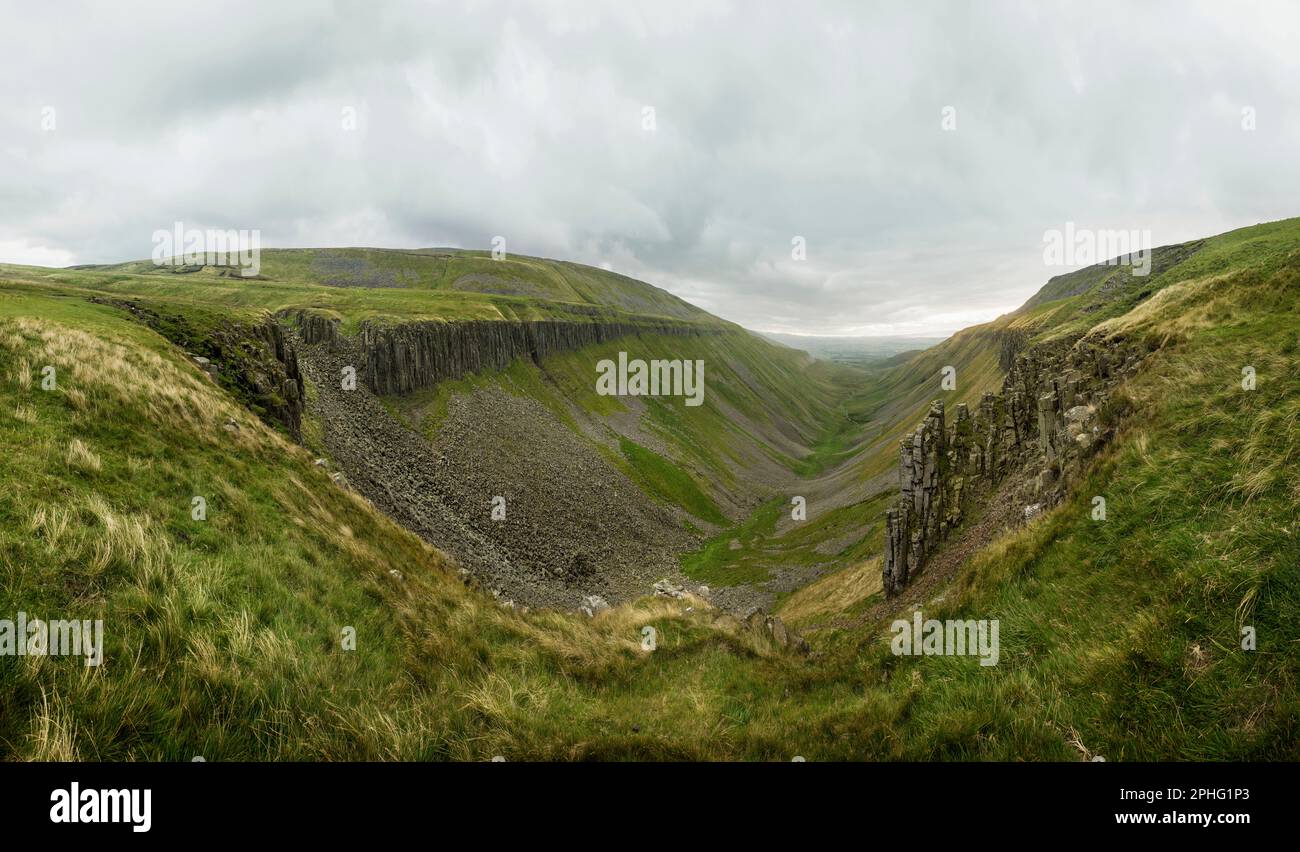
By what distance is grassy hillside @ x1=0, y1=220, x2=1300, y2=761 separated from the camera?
6195 millimetres

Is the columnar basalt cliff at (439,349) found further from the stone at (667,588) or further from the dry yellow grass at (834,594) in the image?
the dry yellow grass at (834,594)

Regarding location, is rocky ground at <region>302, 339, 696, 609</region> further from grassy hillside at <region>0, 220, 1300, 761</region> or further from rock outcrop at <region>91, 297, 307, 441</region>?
grassy hillside at <region>0, 220, 1300, 761</region>

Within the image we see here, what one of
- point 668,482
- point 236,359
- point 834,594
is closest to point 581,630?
point 236,359

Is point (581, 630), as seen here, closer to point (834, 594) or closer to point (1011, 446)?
point (1011, 446)

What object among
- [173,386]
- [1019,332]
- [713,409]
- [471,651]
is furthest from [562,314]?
[471,651]

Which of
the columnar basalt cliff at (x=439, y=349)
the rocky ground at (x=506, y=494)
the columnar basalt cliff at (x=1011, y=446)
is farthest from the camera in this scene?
the columnar basalt cliff at (x=439, y=349)

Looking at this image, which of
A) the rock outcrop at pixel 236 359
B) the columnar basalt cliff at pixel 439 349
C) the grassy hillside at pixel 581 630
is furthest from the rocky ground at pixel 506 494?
the grassy hillside at pixel 581 630

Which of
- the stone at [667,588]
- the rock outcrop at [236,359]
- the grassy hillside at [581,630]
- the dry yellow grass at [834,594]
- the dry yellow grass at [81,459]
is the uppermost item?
the rock outcrop at [236,359]

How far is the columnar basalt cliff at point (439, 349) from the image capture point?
2723 inches

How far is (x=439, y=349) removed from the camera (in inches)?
3150

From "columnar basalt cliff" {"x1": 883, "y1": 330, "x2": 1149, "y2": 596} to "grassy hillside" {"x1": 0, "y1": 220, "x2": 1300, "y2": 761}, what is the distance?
11.6 ft

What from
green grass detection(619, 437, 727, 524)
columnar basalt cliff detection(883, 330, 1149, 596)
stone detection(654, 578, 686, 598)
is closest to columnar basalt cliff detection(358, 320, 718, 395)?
green grass detection(619, 437, 727, 524)

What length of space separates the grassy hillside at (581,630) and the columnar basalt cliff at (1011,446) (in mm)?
3533

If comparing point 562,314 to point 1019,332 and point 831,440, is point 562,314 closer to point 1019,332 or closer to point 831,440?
point 831,440
